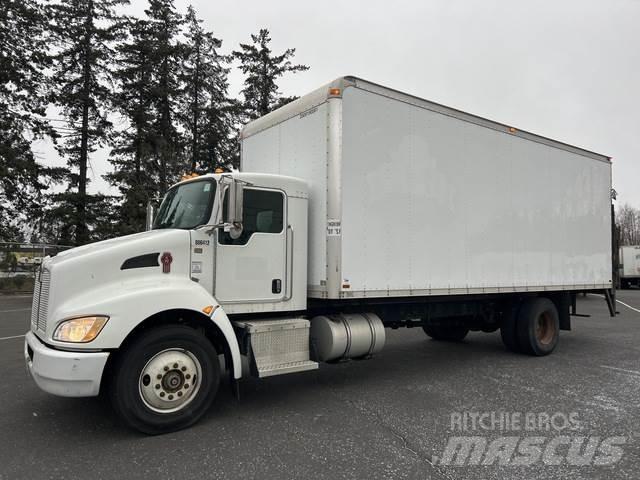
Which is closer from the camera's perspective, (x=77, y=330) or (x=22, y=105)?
(x=77, y=330)

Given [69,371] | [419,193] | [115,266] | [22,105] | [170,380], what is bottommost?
[170,380]

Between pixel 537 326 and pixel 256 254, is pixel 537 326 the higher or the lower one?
the lower one

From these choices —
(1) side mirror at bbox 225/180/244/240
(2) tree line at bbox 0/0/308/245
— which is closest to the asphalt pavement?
(1) side mirror at bbox 225/180/244/240

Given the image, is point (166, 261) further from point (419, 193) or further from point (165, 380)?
point (419, 193)

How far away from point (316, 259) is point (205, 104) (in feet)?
85.3

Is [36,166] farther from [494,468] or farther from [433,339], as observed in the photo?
[494,468]

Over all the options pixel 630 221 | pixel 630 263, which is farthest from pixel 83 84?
pixel 630 221

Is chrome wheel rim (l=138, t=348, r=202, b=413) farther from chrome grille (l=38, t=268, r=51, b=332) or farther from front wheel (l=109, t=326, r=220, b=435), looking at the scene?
chrome grille (l=38, t=268, r=51, b=332)

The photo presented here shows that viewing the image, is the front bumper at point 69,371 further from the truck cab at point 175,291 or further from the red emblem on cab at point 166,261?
the red emblem on cab at point 166,261

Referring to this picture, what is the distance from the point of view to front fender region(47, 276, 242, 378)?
4070mm

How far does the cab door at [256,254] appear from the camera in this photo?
503 cm

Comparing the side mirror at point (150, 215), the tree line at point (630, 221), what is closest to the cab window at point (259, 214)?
the side mirror at point (150, 215)

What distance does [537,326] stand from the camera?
810 cm

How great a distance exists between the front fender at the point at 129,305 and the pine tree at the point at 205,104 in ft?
76.1
